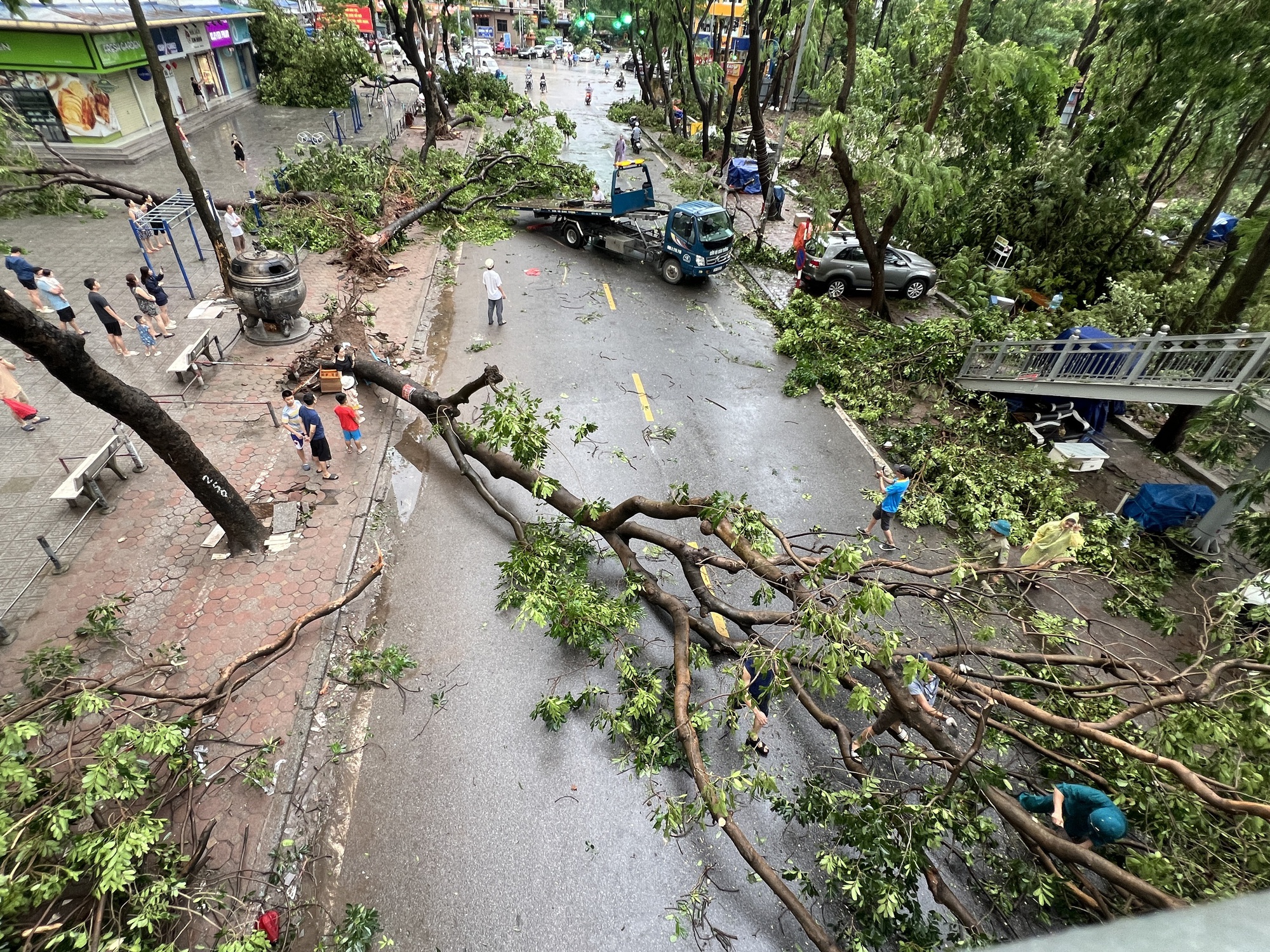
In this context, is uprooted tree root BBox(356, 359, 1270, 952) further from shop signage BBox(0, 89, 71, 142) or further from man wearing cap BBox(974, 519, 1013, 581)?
shop signage BBox(0, 89, 71, 142)

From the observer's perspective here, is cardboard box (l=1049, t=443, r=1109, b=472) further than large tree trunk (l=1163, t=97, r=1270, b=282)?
No

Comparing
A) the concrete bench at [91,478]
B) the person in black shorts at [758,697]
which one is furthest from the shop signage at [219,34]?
the person in black shorts at [758,697]

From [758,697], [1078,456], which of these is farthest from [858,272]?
[758,697]

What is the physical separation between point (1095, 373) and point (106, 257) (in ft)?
70.2

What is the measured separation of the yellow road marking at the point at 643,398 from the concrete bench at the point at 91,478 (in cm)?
830

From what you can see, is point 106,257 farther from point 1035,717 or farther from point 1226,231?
point 1226,231

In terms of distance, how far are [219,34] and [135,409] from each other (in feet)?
102

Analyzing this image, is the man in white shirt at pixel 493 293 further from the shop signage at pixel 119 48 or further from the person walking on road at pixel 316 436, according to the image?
the shop signage at pixel 119 48

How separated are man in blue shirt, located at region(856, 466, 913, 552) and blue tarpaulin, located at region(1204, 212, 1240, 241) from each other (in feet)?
74.7

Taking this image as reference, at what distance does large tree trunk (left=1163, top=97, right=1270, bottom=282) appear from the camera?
39.9 feet

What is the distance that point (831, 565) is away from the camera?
17.7ft

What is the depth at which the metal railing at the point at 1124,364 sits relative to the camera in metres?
9.00

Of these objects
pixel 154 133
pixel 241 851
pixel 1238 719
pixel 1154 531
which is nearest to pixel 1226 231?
pixel 1154 531

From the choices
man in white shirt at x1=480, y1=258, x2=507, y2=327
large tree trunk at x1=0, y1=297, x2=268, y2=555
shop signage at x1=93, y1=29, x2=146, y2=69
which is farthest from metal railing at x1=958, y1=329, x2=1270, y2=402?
shop signage at x1=93, y1=29, x2=146, y2=69
